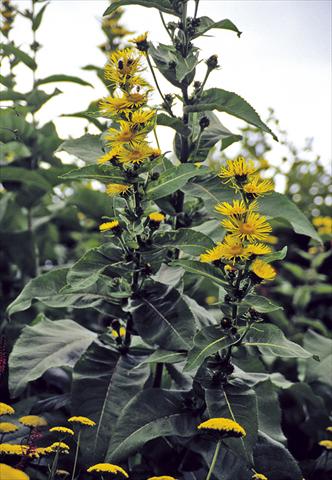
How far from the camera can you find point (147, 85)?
164cm

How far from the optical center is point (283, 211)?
5.93 feet

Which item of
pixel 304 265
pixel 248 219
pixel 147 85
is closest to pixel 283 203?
pixel 248 219

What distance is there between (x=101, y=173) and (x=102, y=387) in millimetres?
565

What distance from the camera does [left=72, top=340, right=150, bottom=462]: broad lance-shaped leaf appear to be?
167 cm

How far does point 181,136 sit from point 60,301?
1.95 feet

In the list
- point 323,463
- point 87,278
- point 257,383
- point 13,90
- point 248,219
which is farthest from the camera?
point 13,90

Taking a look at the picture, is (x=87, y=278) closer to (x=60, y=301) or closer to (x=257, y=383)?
(x=60, y=301)

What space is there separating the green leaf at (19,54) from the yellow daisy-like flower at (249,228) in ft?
4.96

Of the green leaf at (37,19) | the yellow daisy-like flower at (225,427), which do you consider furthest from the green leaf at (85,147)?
the green leaf at (37,19)

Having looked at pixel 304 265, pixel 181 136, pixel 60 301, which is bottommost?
pixel 304 265

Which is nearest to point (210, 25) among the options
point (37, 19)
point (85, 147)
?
point (85, 147)

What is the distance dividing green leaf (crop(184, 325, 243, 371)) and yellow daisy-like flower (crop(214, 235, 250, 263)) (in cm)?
19

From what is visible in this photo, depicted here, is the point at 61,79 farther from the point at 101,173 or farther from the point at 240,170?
the point at 240,170

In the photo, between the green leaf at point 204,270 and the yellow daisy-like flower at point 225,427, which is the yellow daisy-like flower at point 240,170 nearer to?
the green leaf at point 204,270
